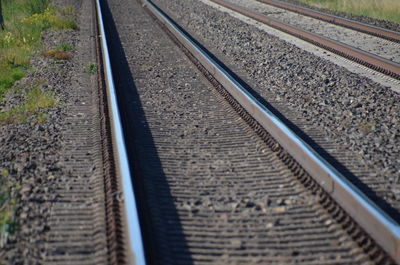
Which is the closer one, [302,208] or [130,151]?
[302,208]

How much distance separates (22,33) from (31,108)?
979 centimetres

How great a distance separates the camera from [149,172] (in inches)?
233

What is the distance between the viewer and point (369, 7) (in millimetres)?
21703

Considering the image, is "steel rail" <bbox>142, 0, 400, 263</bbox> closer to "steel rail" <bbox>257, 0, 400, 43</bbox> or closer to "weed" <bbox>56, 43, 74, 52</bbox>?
"weed" <bbox>56, 43, 74, 52</bbox>

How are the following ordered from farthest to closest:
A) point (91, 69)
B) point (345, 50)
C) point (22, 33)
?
point (22, 33), point (345, 50), point (91, 69)

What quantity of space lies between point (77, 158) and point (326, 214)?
286 centimetres

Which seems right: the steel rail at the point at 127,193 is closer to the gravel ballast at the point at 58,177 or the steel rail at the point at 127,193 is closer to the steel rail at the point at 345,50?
the gravel ballast at the point at 58,177

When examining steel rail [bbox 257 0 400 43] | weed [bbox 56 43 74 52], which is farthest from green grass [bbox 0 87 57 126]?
steel rail [bbox 257 0 400 43]

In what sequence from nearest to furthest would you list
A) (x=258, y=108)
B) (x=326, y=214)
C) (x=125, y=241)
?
(x=125, y=241)
(x=326, y=214)
(x=258, y=108)

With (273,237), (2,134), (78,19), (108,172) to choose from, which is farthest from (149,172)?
(78,19)

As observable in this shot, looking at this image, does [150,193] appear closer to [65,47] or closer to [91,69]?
[91,69]

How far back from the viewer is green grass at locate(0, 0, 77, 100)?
12.5 meters

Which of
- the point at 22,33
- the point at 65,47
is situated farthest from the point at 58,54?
the point at 22,33

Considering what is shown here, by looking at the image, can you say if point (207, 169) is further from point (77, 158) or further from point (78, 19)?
point (78, 19)
